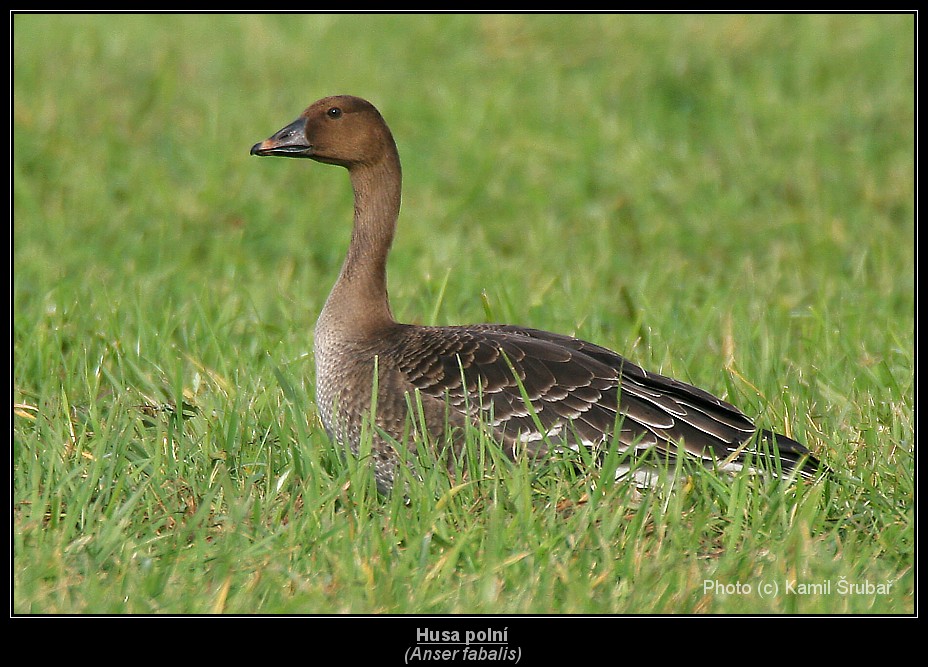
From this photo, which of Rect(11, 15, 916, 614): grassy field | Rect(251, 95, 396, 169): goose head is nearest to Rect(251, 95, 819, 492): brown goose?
Rect(251, 95, 396, 169): goose head

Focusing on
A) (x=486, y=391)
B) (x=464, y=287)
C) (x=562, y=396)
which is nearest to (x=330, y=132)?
(x=486, y=391)

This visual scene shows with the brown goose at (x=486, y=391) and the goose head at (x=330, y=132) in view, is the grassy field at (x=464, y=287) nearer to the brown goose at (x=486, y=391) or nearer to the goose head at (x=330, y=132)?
the brown goose at (x=486, y=391)

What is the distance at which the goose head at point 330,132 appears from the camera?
518 cm

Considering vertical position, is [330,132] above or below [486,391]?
above

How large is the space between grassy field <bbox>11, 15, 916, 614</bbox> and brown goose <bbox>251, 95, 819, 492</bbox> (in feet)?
0.60

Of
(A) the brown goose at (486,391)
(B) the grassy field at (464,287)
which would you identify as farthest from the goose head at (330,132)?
(B) the grassy field at (464,287)

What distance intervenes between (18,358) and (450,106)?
498 centimetres

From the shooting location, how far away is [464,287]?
705 centimetres

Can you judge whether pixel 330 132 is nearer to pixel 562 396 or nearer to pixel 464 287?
Result: pixel 562 396

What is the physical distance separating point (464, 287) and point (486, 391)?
2.51 meters

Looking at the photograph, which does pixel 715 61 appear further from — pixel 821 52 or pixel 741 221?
pixel 741 221

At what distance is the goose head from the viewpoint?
5.18 meters

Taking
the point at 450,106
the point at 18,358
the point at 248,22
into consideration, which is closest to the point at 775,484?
the point at 18,358

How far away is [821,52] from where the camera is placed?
10.6 metres
